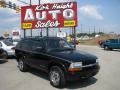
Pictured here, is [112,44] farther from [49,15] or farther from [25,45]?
[25,45]

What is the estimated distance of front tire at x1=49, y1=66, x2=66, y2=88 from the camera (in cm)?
802

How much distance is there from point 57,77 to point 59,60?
66 centimetres

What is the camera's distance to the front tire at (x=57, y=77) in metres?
8.02

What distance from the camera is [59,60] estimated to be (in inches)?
323

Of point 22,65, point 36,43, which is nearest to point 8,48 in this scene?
point 22,65

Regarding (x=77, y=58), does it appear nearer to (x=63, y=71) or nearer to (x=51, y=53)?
(x=63, y=71)

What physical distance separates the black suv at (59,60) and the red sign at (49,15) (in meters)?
14.9

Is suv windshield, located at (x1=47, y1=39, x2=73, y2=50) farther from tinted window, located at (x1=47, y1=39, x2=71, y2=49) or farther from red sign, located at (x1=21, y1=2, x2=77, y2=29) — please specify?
red sign, located at (x1=21, y1=2, x2=77, y2=29)

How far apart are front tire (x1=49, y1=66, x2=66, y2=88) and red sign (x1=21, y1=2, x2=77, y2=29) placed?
16836 mm

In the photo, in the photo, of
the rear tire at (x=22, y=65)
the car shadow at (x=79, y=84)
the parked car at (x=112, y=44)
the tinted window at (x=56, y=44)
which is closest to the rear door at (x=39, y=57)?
the tinted window at (x=56, y=44)

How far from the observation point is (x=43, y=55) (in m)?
9.18

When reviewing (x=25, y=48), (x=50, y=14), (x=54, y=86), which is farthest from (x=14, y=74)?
(x=50, y=14)

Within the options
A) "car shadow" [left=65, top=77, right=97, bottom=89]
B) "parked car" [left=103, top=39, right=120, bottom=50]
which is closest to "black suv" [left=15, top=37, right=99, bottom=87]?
"car shadow" [left=65, top=77, right=97, bottom=89]

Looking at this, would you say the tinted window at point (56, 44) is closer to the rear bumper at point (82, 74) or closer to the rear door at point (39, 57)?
the rear door at point (39, 57)
